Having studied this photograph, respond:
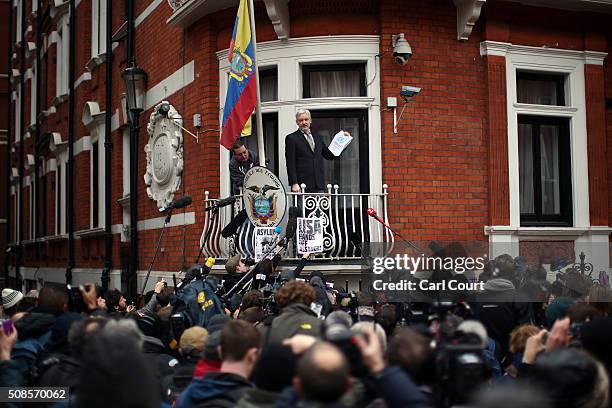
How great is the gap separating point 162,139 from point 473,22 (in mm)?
5539

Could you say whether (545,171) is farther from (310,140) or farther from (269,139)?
(269,139)

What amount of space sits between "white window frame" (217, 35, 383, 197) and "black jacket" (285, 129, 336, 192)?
0.51m

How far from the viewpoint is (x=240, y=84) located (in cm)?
1020

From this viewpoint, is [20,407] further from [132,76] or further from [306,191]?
[132,76]

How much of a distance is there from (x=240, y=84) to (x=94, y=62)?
27.8 feet

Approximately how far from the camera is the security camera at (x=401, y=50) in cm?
1041

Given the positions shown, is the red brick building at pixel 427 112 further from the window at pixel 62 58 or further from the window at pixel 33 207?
the window at pixel 33 207

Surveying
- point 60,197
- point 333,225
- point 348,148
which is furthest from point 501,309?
point 60,197

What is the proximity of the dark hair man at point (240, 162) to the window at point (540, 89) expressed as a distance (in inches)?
156

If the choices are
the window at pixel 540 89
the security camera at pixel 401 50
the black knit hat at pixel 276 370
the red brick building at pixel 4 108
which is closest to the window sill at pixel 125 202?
the security camera at pixel 401 50

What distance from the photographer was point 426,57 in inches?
425

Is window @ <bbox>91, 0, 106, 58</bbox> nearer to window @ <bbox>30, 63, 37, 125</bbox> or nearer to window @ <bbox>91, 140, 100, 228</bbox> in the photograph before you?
window @ <bbox>91, 140, 100, 228</bbox>

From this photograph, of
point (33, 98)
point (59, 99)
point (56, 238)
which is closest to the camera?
point (59, 99)

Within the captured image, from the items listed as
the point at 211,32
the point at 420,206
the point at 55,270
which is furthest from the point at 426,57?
the point at 55,270
